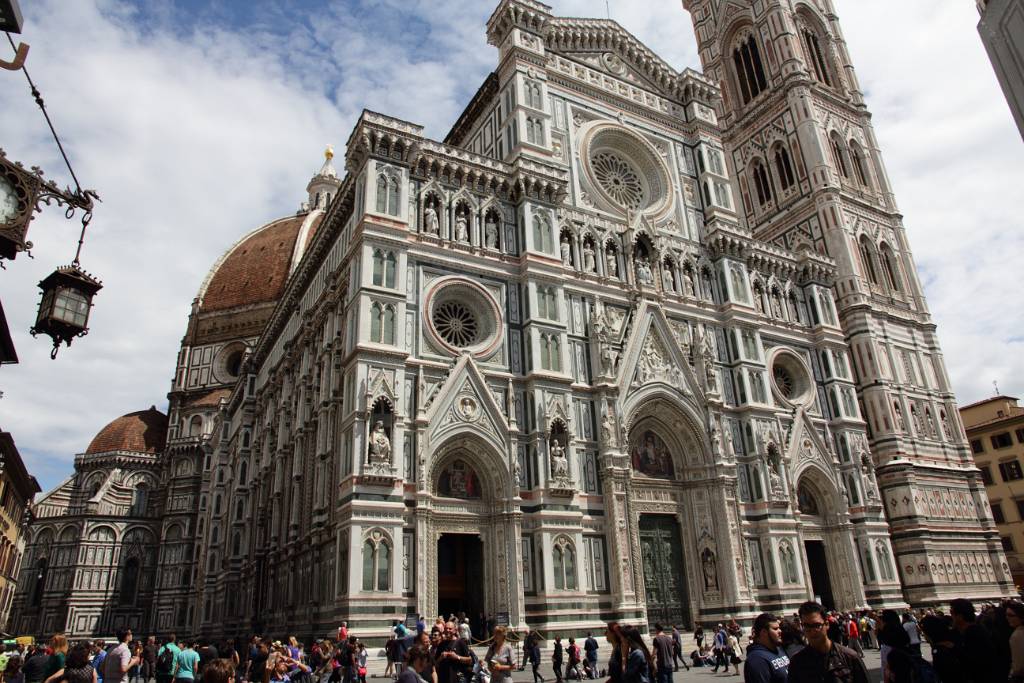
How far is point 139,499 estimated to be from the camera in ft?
184

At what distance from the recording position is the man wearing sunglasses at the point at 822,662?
5.01 metres

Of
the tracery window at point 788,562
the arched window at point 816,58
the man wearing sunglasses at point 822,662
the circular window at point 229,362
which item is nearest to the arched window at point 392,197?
the tracery window at point 788,562

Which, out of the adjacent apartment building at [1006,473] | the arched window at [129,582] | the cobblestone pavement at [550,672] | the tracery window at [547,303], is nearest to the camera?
the cobblestone pavement at [550,672]

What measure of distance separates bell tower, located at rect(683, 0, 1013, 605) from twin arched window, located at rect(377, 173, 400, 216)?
24.0 meters

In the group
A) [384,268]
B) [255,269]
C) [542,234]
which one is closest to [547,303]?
[542,234]

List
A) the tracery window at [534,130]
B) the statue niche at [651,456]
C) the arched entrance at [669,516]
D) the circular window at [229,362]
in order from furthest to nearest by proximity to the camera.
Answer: the circular window at [229,362] < the tracery window at [534,130] < the statue niche at [651,456] < the arched entrance at [669,516]

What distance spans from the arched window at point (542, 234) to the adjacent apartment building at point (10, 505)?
26.3 metres

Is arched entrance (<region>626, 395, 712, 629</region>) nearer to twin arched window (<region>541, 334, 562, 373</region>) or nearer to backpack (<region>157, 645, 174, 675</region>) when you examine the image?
twin arched window (<region>541, 334, 562, 373</region>)

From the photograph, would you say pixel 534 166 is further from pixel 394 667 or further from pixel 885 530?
pixel 885 530

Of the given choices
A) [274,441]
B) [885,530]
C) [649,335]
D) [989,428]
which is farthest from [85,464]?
[989,428]

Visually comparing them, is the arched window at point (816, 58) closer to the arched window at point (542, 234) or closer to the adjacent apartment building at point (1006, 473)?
the adjacent apartment building at point (1006, 473)

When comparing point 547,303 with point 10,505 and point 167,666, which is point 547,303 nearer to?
point 167,666

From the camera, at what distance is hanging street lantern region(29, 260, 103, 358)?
10.3m

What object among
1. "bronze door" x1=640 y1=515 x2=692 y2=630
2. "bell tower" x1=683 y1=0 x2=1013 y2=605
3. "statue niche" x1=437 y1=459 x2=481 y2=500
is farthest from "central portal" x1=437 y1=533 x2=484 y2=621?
"bell tower" x1=683 y1=0 x2=1013 y2=605
